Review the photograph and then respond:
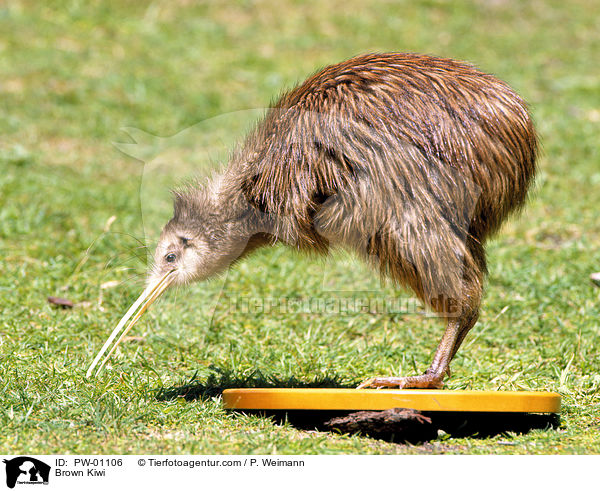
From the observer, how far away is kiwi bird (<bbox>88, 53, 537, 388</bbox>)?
329 centimetres

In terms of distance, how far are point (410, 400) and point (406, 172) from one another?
960 millimetres

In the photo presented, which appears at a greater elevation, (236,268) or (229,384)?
(236,268)

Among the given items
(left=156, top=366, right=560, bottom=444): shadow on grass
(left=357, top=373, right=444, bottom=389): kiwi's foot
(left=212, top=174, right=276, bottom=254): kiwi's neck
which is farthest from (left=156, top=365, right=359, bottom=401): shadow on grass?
(left=212, top=174, right=276, bottom=254): kiwi's neck

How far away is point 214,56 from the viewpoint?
870 centimetres

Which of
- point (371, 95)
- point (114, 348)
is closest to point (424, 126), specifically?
point (371, 95)

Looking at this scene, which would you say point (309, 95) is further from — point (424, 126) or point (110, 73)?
point (110, 73)

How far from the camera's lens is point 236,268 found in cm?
445
